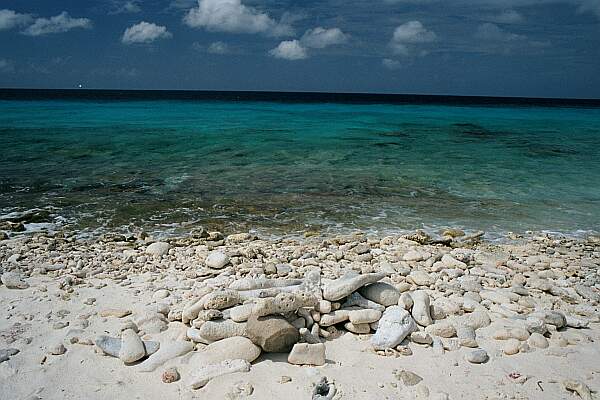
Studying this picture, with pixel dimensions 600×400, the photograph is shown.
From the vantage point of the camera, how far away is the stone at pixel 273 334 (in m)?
4.30

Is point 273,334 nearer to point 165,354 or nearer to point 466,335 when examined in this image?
point 165,354

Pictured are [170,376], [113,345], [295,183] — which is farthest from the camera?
[295,183]

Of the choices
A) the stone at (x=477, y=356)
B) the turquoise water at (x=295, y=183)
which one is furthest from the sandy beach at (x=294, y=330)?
the turquoise water at (x=295, y=183)

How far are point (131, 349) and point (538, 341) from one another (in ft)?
12.4

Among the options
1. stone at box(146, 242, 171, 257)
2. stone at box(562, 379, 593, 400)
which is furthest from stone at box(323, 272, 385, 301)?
stone at box(146, 242, 171, 257)

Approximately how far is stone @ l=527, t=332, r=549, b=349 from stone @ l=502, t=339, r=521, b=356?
0.52 feet

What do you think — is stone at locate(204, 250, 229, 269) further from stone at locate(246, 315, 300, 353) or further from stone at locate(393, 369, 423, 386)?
stone at locate(393, 369, 423, 386)

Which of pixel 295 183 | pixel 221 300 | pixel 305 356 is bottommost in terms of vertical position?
pixel 295 183

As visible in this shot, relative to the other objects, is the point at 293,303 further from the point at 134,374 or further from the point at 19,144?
the point at 19,144

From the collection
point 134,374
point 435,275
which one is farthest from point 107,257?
point 435,275

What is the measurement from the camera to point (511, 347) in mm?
4531

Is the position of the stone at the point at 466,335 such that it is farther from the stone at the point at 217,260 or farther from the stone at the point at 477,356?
the stone at the point at 217,260

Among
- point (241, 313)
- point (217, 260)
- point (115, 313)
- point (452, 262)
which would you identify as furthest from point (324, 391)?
point (452, 262)

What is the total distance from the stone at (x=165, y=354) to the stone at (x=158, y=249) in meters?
3.04
